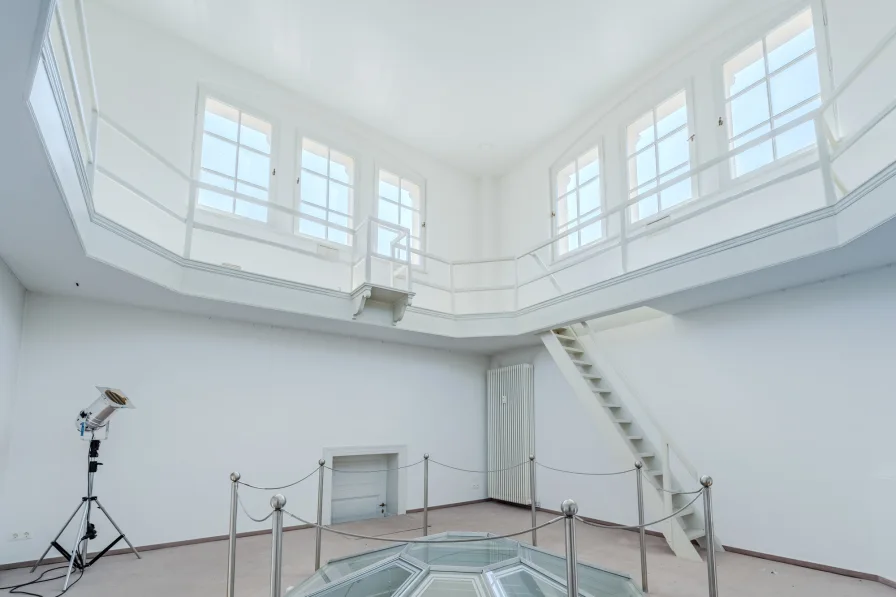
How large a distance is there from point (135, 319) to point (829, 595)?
263 inches

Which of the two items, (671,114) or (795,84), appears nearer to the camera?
(795,84)

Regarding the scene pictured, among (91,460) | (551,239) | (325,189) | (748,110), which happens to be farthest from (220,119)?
(748,110)

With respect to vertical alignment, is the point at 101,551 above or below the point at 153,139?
below

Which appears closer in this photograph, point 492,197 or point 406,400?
point 406,400

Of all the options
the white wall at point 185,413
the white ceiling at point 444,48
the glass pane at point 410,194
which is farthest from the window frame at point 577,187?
the white wall at point 185,413

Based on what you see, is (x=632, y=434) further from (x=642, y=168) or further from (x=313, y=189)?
(x=313, y=189)

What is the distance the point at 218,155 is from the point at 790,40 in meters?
6.77

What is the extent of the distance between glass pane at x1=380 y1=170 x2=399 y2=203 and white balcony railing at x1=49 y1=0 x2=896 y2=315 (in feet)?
2.04

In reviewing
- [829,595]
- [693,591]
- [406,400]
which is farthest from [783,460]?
[406,400]

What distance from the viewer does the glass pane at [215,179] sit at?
6379 mm

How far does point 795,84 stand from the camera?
17.3 ft

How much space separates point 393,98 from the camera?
735 cm

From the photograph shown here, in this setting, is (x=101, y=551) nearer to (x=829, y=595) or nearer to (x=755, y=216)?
(x=829, y=595)

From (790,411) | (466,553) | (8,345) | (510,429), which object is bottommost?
(466,553)
